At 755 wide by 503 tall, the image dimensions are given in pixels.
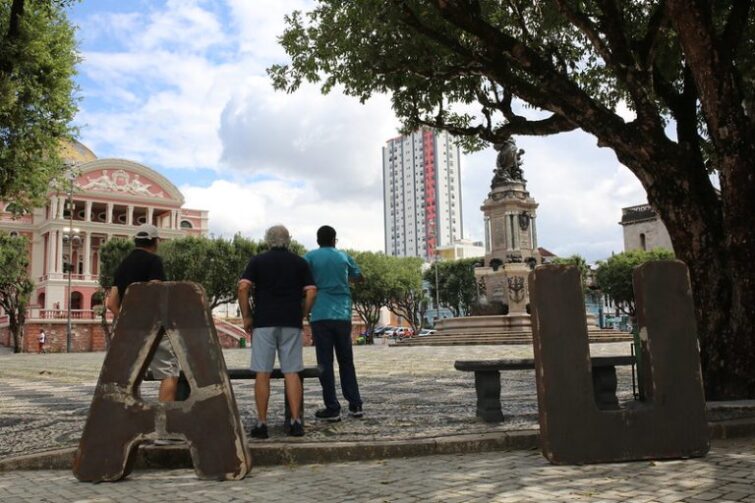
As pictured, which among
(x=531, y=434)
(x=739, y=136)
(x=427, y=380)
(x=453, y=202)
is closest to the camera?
(x=531, y=434)

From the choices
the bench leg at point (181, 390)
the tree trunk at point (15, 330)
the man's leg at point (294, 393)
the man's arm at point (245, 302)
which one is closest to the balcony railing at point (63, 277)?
the tree trunk at point (15, 330)

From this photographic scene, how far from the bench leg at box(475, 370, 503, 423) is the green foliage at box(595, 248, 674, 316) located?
46325 mm

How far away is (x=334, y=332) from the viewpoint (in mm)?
6266

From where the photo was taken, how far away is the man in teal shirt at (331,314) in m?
6.25

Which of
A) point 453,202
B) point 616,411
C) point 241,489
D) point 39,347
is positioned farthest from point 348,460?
point 453,202

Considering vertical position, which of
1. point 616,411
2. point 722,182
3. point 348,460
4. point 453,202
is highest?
point 453,202

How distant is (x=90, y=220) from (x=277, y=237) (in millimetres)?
63600

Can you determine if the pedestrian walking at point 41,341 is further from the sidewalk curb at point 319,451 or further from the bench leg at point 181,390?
the sidewalk curb at point 319,451

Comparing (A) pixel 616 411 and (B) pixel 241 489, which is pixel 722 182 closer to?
(A) pixel 616 411

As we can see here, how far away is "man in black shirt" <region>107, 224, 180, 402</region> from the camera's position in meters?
5.52

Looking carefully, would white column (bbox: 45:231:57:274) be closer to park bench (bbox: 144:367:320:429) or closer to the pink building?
the pink building

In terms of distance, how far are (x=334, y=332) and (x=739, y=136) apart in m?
4.70

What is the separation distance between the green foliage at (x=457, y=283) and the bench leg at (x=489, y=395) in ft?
172

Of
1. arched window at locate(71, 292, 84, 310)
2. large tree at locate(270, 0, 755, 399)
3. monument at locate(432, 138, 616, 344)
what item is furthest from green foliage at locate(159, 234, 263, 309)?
large tree at locate(270, 0, 755, 399)
